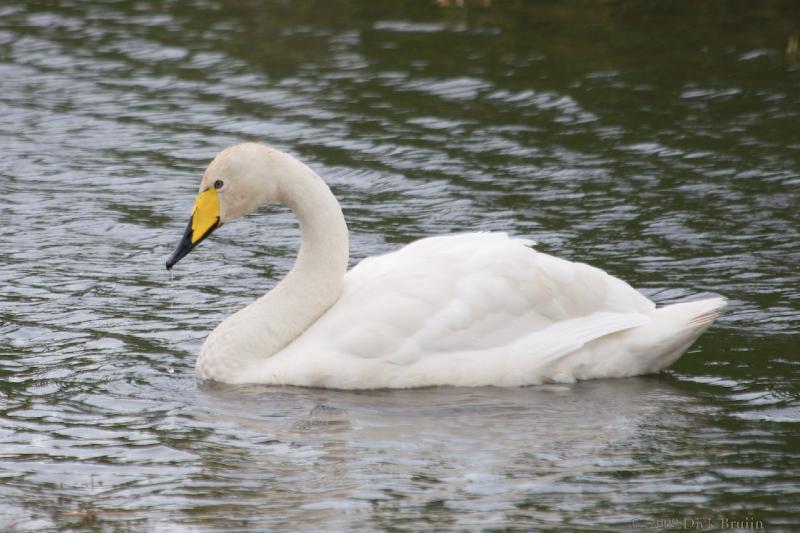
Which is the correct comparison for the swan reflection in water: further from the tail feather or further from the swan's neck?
the tail feather

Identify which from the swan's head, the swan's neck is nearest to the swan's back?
the swan's neck

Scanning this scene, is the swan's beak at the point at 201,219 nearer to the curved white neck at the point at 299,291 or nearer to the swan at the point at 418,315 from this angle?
the swan at the point at 418,315

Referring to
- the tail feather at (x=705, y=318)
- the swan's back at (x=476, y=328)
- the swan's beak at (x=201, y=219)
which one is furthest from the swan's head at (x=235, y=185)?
the tail feather at (x=705, y=318)

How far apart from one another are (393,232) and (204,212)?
11.1ft

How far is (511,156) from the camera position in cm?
1494

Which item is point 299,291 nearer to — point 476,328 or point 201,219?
point 201,219

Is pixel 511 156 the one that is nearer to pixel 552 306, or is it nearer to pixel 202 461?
pixel 552 306

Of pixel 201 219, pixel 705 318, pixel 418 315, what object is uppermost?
pixel 201 219

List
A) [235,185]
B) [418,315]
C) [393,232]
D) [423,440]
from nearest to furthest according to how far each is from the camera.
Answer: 1. [423,440]
2. [418,315]
3. [235,185]
4. [393,232]

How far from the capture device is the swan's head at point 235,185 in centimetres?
952

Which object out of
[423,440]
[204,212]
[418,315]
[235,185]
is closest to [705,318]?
[418,315]

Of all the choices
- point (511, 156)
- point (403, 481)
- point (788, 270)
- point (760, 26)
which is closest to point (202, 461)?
point (403, 481)

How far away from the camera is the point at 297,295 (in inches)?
378

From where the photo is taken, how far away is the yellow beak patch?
9.59 meters
